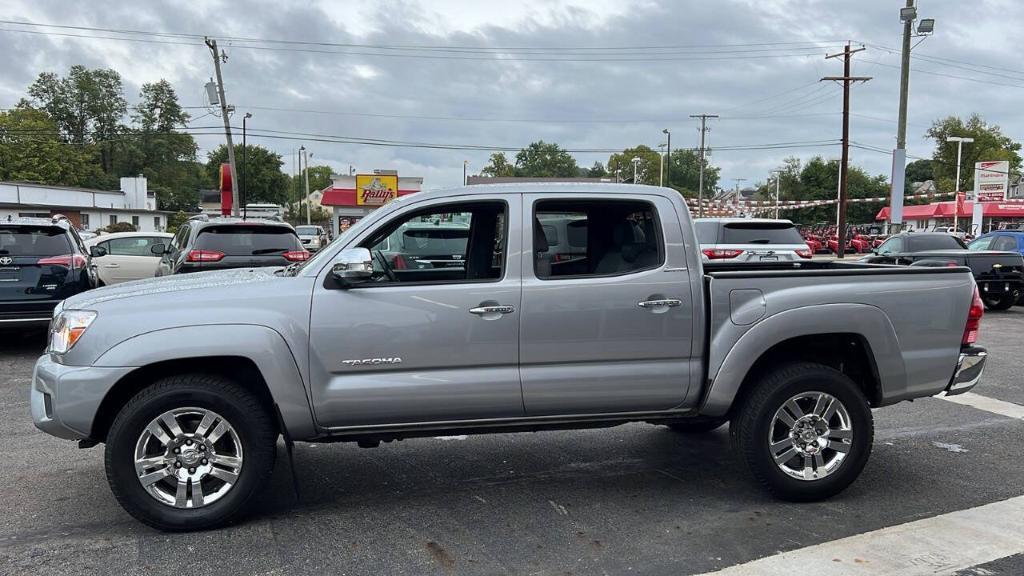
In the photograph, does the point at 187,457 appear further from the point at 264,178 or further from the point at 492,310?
the point at 264,178

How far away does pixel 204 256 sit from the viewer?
9984mm

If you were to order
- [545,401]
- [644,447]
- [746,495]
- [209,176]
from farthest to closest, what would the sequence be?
[209,176]
[644,447]
[746,495]
[545,401]

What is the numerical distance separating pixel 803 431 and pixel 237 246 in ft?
26.4

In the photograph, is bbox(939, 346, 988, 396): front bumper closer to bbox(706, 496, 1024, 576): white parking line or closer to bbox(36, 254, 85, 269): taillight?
bbox(706, 496, 1024, 576): white parking line

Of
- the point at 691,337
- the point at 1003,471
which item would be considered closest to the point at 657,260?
the point at 691,337

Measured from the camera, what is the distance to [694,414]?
4477 millimetres

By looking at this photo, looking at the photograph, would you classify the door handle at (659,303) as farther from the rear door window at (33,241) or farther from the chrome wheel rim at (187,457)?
the rear door window at (33,241)

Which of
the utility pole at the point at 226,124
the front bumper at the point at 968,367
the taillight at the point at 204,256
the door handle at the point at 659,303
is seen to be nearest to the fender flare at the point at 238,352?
the door handle at the point at 659,303

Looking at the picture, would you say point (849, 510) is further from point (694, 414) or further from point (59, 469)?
point (59, 469)

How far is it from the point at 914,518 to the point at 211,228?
8823mm

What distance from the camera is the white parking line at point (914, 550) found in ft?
11.9

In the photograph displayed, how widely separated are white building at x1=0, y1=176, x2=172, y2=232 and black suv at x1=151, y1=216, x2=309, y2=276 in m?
38.6

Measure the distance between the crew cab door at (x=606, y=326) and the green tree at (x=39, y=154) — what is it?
285ft

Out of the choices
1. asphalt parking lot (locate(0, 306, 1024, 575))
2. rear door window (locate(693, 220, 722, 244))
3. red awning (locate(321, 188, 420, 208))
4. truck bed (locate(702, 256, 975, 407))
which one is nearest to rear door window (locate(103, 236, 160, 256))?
asphalt parking lot (locate(0, 306, 1024, 575))
